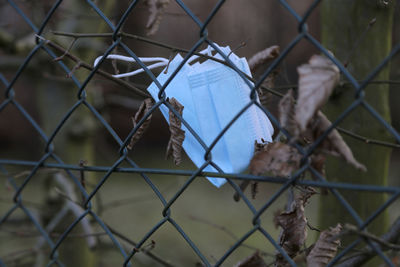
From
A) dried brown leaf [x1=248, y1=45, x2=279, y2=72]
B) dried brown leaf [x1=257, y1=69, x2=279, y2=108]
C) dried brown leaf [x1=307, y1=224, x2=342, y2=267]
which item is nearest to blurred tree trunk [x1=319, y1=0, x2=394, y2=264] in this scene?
dried brown leaf [x1=257, y1=69, x2=279, y2=108]

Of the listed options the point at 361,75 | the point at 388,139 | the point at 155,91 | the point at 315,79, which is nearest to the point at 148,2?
the point at 155,91

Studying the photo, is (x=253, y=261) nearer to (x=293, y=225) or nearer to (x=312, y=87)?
(x=293, y=225)

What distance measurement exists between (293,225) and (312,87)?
31 centimetres

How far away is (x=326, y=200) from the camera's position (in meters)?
1.40

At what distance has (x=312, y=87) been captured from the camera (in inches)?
24.1

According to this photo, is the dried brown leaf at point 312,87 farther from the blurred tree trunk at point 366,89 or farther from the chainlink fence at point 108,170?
the blurred tree trunk at point 366,89

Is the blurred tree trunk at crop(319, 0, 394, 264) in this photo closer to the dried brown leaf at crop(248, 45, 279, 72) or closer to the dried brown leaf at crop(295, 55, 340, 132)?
the dried brown leaf at crop(248, 45, 279, 72)

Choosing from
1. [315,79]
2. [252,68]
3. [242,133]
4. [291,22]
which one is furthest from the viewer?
[291,22]

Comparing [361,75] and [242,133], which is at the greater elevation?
[361,75]

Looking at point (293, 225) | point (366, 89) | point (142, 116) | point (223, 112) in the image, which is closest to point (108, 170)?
point (142, 116)

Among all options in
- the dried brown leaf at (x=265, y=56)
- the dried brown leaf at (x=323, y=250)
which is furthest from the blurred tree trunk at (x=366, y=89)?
the dried brown leaf at (x=323, y=250)

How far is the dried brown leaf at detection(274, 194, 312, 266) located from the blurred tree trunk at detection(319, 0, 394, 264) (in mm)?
565

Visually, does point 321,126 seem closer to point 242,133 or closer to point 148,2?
point 242,133

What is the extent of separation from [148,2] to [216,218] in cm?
532
